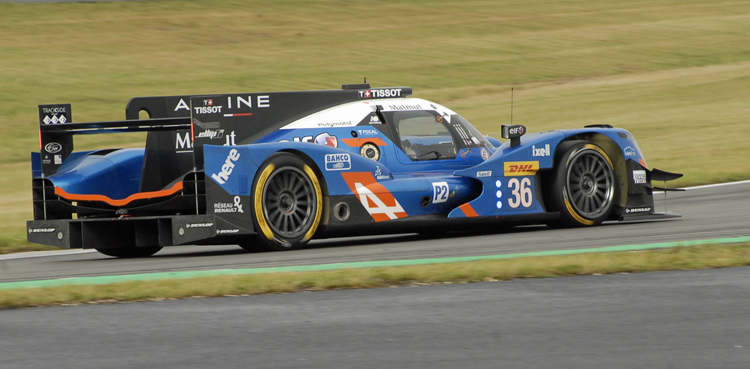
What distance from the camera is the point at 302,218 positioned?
10.4 meters

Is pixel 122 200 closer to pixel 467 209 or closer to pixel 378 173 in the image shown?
pixel 378 173

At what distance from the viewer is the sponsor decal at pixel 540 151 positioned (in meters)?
11.6

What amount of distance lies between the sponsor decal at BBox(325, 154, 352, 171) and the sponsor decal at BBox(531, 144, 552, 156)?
2175 mm

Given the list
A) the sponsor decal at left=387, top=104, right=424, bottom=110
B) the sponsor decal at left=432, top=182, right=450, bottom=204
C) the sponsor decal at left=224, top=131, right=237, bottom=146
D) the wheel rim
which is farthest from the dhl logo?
the sponsor decal at left=224, top=131, right=237, bottom=146

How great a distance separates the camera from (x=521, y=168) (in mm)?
11500

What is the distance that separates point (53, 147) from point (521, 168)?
479cm

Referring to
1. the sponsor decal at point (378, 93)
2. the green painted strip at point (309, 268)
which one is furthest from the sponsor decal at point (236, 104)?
the green painted strip at point (309, 268)

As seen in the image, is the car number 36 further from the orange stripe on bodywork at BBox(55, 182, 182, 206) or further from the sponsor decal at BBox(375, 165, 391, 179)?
the orange stripe on bodywork at BBox(55, 182, 182, 206)

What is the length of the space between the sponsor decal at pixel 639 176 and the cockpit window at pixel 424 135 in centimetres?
207

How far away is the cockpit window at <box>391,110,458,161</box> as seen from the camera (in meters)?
11.4

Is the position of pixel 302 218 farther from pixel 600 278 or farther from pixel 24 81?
pixel 24 81

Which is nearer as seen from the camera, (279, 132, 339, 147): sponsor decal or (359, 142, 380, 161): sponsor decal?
(279, 132, 339, 147): sponsor decal

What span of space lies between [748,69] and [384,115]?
26.0m

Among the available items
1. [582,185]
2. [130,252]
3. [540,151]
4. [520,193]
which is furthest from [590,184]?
[130,252]
